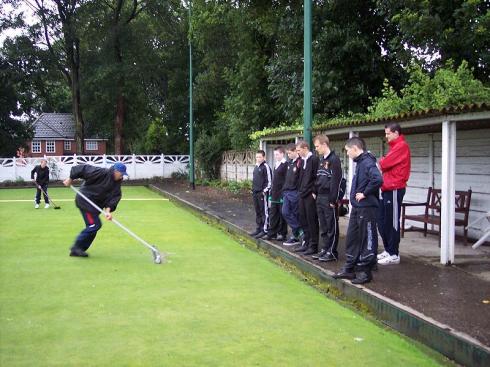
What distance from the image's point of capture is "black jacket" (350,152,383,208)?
6.38 meters

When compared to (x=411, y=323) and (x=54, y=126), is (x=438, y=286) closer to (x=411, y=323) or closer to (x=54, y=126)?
(x=411, y=323)

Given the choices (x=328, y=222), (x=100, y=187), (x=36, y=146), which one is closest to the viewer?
(x=328, y=222)

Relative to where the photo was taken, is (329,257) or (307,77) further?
(307,77)

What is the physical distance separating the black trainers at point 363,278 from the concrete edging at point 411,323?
109 mm

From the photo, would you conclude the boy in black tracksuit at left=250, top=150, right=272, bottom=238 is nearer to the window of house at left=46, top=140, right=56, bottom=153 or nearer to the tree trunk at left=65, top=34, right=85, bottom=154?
the tree trunk at left=65, top=34, right=85, bottom=154

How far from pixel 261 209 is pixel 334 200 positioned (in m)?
3.02

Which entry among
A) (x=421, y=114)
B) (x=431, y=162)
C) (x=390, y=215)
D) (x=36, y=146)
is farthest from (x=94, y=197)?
(x=36, y=146)

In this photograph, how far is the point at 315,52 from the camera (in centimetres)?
1661

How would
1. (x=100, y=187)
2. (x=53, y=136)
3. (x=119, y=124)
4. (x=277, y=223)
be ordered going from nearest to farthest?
1. (x=100, y=187)
2. (x=277, y=223)
3. (x=119, y=124)
4. (x=53, y=136)

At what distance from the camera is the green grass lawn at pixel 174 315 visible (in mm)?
4320

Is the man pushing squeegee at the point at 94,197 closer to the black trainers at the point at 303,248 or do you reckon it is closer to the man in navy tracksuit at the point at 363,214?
the black trainers at the point at 303,248

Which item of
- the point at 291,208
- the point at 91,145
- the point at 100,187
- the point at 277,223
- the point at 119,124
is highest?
the point at 119,124

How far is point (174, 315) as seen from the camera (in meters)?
5.41

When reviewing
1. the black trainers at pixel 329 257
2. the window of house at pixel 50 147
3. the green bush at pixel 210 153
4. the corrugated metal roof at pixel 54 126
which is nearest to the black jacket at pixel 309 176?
the black trainers at pixel 329 257
